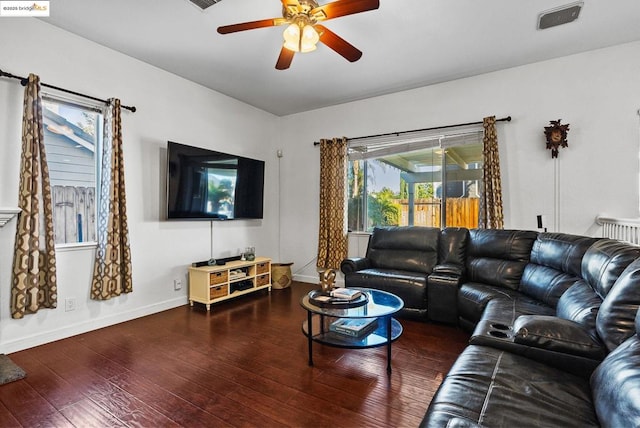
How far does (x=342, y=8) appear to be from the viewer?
212cm

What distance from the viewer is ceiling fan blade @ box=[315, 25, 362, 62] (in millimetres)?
2383

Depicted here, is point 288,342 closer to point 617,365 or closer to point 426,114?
point 617,365

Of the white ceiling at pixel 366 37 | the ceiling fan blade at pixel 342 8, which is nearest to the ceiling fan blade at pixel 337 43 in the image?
the ceiling fan blade at pixel 342 8

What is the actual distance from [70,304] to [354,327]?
8.72 feet

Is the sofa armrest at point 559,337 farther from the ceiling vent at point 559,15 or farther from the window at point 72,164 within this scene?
the window at point 72,164

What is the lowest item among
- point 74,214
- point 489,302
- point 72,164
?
point 489,302

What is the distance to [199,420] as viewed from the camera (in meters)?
1.77

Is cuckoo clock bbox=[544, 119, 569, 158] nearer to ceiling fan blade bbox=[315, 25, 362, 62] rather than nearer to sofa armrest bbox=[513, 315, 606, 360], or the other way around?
ceiling fan blade bbox=[315, 25, 362, 62]

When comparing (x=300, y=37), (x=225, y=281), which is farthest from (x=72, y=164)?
(x=300, y=37)

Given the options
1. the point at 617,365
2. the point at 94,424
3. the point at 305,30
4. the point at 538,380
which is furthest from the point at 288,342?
the point at 305,30

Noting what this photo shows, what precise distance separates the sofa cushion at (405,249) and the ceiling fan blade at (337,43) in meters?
2.17

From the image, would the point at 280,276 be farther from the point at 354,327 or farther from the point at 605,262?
the point at 605,262

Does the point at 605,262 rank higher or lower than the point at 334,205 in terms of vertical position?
lower

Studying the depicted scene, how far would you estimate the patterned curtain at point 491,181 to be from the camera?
12.1 feet
